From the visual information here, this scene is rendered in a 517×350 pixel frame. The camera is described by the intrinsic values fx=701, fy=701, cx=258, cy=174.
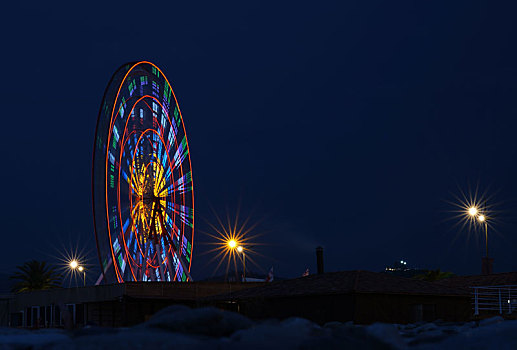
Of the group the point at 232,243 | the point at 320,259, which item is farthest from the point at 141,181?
the point at 232,243

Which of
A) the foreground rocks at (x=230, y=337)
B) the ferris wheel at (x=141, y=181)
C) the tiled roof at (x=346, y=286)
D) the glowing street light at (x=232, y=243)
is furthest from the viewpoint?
the glowing street light at (x=232, y=243)

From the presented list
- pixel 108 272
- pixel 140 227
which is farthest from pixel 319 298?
pixel 140 227

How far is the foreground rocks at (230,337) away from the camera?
11055 mm

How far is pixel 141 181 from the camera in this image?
39.0 meters

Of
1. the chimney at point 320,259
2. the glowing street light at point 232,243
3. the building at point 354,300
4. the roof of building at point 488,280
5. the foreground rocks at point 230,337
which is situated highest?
the glowing street light at point 232,243

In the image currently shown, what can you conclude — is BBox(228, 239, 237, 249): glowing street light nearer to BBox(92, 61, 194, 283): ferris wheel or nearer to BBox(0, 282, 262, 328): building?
BBox(92, 61, 194, 283): ferris wheel

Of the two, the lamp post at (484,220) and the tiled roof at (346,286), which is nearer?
the tiled roof at (346,286)

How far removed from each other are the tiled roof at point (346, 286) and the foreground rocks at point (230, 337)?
46.2ft

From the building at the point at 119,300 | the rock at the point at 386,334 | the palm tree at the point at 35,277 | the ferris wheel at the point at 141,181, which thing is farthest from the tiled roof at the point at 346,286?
the palm tree at the point at 35,277

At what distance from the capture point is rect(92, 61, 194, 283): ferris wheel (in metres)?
32.2

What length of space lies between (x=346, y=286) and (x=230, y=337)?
56.1ft

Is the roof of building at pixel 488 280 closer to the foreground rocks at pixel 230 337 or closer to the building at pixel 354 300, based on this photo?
the building at pixel 354 300

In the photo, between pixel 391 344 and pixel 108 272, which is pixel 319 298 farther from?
pixel 391 344

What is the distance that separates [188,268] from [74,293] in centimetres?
728
